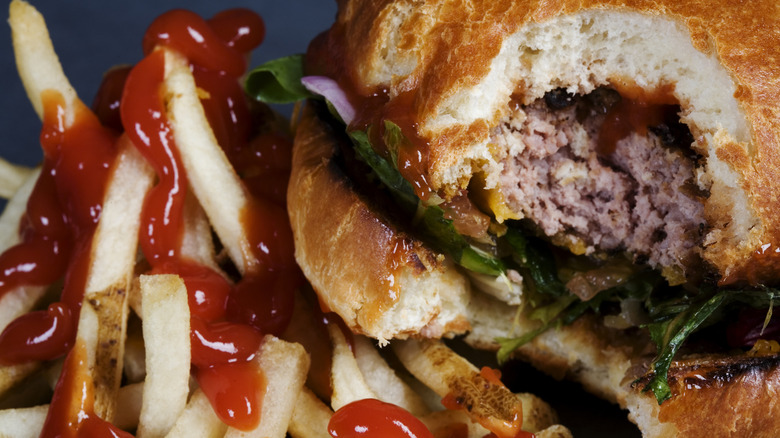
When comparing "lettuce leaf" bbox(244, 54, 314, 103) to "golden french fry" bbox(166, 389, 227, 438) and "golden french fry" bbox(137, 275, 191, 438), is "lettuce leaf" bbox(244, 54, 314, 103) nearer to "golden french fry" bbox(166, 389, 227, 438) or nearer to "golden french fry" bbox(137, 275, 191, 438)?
"golden french fry" bbox(137, 275, 191, 438)

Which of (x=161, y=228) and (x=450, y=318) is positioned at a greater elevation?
(x=161, y=228)

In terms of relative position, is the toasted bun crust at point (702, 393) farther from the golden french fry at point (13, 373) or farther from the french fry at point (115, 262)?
the golden french fry at point (13, 373)

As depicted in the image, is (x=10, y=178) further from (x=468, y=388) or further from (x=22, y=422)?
(x=468, y=388)

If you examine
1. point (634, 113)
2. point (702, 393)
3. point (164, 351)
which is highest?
point (634, 113)

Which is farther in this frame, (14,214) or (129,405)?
(14,214)

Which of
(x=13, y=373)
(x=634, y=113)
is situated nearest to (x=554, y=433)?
(x=634, y=113)

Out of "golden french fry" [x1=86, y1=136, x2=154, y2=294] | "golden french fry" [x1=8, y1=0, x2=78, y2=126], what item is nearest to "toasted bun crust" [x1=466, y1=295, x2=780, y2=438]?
"golden french fry" [x1=86, y1=136, x2=154, y2=294]
